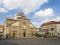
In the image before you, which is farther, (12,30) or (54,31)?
(54,31)

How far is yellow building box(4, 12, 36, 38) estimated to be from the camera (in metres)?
66.8

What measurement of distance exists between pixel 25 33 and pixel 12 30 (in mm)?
6771

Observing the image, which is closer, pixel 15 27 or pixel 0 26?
pixel 15 27

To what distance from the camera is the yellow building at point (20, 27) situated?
66.8 meters

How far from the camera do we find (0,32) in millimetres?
69312

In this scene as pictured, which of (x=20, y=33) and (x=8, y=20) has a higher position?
(x=8, y=20)

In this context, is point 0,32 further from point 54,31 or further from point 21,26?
point 54,31

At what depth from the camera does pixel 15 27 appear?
2694 inches

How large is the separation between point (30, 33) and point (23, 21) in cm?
646

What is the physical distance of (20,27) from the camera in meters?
70.1

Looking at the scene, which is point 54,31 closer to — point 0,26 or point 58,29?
point 58,29

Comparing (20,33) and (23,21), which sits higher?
(23,21)

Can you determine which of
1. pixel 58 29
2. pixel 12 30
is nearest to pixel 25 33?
pixel 12 30

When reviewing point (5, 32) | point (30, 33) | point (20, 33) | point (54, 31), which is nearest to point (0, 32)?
point (5, 32)
